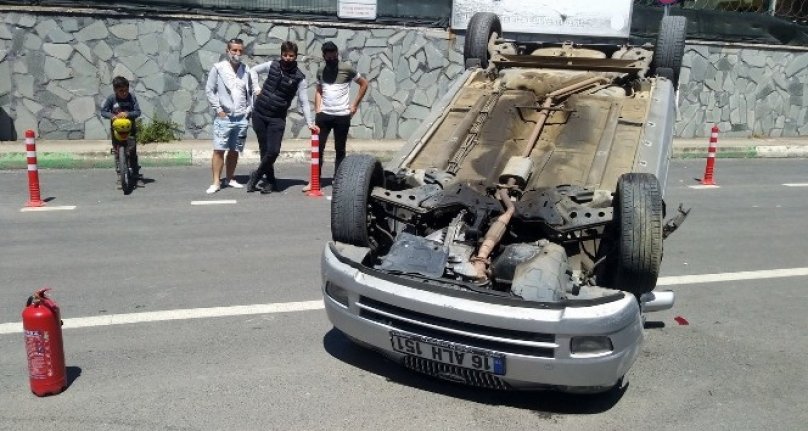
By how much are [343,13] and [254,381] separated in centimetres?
1030

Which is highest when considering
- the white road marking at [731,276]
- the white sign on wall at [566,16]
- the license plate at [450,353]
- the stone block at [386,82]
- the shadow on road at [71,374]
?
the white sign on wall at [566,16]

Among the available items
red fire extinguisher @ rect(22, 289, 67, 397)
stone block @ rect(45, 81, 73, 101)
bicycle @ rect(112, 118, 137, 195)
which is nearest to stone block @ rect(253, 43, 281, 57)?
stone block @ rect(45, 81, 73, 101)

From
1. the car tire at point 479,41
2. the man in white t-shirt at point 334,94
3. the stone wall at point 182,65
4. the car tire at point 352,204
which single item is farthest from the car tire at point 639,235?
the stone wall at point 182,65

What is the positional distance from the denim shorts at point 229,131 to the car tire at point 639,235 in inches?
247

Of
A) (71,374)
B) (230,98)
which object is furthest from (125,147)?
(71,374)

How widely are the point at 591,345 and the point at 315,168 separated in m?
6.58

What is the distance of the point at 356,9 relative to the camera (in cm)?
1417

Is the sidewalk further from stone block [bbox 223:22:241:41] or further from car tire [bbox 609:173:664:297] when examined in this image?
car tire [bbox 609:173:664:297]

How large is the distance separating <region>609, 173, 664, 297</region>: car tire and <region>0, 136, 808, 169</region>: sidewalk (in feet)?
26.6

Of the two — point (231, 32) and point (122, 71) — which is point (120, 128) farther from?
point (231, 32)

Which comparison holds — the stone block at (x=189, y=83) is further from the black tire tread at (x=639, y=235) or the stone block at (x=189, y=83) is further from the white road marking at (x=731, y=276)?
the black tire tread at (x=639, y=235)

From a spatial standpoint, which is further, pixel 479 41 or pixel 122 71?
pixel 122 71

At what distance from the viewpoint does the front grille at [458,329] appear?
13.7ft

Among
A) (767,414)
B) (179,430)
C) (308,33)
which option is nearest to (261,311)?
(179,430)
